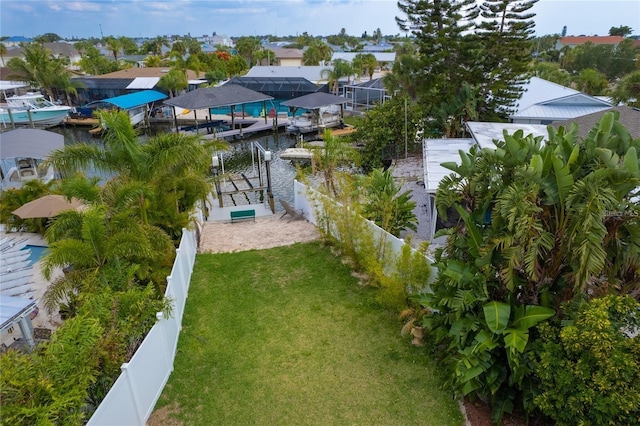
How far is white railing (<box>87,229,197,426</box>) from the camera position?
4883 mm

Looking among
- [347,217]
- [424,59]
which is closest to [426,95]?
[424,59]

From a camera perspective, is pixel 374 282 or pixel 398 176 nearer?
pixel 374 282

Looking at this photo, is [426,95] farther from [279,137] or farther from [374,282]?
[374,282]

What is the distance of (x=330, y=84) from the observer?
3759 cm

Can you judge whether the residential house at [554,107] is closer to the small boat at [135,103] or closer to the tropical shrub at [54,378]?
the tropical shrub at [54,378]

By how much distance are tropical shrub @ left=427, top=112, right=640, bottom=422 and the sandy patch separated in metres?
6.54

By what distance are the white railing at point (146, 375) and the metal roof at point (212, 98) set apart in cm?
1915

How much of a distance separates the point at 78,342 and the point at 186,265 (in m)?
4.47

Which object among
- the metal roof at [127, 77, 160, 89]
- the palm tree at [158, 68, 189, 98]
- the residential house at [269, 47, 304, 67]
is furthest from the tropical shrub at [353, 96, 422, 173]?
Answer: the residential house at [269, 47, 304, 67]

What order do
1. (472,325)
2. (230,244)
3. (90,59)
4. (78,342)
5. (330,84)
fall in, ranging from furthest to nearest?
(90,59) < (330,84) < (230,244) < (472,325) < (78,342)

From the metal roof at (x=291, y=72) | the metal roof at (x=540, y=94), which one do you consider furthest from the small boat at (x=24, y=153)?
the metal roof at (x=291, y=72)

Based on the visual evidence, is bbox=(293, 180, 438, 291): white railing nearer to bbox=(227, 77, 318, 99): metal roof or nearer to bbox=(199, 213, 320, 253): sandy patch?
bbox=(199, 213, 320, 253): sandy patch

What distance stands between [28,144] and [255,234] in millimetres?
11429

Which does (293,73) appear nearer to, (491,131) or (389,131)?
(389,131)
